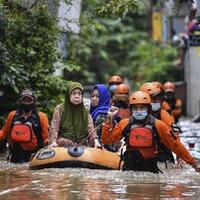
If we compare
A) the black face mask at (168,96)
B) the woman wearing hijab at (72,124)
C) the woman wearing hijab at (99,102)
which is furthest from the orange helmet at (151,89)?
the black face mask at (168,96)

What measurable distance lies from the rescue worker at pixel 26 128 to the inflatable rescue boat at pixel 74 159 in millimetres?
1033

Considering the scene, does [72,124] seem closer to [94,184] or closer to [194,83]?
[94,184]

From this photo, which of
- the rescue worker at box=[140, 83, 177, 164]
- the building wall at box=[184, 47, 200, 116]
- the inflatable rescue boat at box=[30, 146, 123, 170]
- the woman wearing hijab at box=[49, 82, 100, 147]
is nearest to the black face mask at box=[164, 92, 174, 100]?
the rescue worker at box=[140, 83, 177, 164]

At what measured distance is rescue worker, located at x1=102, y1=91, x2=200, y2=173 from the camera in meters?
11.7

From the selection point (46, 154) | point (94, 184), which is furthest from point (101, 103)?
point (94, 184)

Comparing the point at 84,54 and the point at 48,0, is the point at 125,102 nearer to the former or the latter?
the point at 48,0

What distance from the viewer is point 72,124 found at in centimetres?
1371

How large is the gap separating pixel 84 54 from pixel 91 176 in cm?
2776

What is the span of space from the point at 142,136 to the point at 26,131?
287 cm

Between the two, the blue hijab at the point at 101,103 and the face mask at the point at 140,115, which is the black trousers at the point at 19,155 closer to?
Result: the blue hijab at the point at 101,103

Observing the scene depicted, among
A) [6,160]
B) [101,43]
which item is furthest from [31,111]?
[101,43]

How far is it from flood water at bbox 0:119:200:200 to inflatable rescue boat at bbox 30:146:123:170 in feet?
0.49

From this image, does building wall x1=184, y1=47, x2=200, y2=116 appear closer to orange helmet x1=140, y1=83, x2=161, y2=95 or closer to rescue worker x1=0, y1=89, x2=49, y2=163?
orange helmet x1=140, y1=83, x2=161, y2=95

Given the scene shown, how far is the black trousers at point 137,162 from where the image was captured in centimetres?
1199
